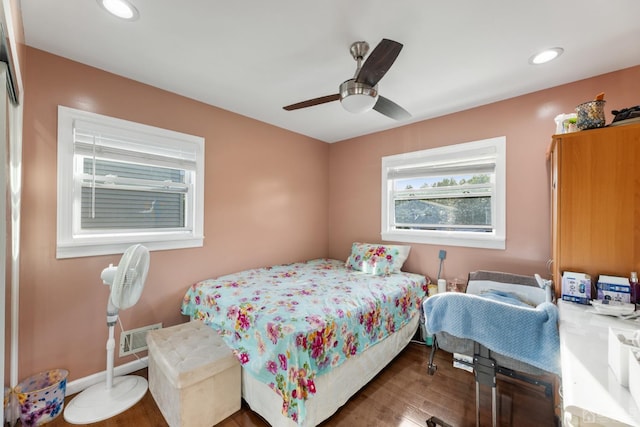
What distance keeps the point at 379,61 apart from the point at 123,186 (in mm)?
2232

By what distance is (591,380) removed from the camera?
77 cm

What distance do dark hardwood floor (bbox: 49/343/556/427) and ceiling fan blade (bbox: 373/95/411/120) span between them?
2.17 meters

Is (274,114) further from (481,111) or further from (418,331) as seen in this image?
(418,331)

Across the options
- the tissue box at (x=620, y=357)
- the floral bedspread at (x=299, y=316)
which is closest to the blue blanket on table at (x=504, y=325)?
the tissue box at (x=620, y=357)

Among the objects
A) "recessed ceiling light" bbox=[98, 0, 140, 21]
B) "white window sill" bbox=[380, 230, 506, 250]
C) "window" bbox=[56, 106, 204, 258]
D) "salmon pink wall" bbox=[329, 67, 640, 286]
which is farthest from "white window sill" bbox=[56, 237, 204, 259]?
"salmon pink wall" bbox=[329, 67, 640, 286]

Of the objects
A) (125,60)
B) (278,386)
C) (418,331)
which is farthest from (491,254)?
(125,60)

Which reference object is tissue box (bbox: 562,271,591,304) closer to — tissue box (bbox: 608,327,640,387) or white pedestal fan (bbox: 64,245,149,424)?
tissue box (bbox: 608,327,640,387)

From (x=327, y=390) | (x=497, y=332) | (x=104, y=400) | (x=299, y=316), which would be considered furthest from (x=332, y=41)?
(x=104, y=400)

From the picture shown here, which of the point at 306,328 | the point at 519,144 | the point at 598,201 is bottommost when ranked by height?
the point at 306,328

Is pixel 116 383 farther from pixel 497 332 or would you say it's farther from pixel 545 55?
pixel 545 55

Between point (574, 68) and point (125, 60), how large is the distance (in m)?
3.39

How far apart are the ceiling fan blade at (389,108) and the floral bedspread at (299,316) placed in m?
1.51

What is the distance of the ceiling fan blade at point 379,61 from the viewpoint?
52.7 inches

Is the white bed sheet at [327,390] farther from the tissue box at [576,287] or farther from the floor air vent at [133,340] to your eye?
the tissue box at [576,287]
